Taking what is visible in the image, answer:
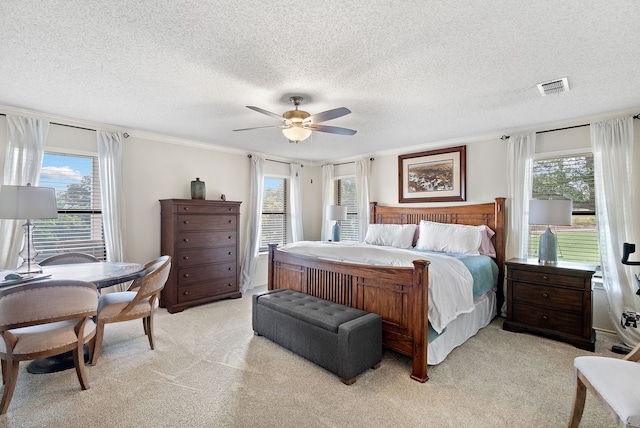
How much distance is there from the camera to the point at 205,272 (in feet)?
15.4

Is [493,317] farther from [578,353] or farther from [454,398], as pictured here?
[454,398]

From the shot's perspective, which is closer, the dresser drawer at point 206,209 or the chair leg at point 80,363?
the chair leg at point 80,363

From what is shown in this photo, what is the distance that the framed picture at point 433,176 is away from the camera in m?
4.82

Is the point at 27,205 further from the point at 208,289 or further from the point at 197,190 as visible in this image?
the point at 208,289

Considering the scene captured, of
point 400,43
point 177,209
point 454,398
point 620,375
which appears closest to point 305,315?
point 454,398

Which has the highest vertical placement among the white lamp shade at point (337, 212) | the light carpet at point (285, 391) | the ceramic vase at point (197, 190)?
the ceramic vase at point (197, 190)

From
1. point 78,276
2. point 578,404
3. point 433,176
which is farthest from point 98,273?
point 433,176

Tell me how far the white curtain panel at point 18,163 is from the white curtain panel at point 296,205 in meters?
3.94

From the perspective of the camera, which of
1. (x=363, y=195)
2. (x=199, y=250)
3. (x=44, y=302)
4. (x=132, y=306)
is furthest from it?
(x=363, y=195)

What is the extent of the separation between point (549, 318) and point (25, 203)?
5.35m

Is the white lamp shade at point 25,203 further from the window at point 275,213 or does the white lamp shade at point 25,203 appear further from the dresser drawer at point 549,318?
the dresser drawer at point 549,318

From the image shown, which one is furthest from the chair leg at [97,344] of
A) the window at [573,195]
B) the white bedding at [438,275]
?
the window at [573,195]

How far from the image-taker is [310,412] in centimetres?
213

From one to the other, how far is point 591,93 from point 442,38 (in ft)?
6.67
